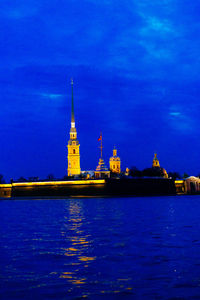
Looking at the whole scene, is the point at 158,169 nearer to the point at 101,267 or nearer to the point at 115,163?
the point at 115,163

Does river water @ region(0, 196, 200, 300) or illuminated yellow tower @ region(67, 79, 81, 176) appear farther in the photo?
illuminated yellow tower @ region(67, 79, 81, 176)

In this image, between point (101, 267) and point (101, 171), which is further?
point (101, 171)

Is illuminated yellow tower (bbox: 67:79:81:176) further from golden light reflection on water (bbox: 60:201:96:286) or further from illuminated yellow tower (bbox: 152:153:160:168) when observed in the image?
golden light reflection on water (bbox: 60:201:96:286)

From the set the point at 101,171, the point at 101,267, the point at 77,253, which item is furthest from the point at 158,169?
the point at 101,267

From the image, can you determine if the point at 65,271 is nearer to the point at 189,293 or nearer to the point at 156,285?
the point at 156,285

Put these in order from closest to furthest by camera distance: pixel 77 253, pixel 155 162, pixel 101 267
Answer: pixel 101 267, pixel 77 253, pixel 155 162

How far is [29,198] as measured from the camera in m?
131

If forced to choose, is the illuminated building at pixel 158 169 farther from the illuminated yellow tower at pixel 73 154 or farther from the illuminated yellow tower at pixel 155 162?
the illuminated yellow tower at pixel 73 154

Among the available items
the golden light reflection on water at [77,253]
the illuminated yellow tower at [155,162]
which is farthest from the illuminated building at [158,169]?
the golden light reflection on water at [77,253]

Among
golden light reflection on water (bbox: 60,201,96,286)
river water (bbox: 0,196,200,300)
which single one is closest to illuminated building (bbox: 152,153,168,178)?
golden light reflection on water (bbox: 60,201,96,286)

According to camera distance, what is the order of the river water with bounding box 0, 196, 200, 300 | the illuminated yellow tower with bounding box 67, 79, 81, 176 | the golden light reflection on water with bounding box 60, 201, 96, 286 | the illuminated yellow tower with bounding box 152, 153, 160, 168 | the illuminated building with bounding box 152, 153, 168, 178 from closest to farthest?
1. the river water with bounding box 0, 196, 200, 300
2. the golden light reflection on water with bounding box 60, 201, 96, 286
3. the illuminated building with bounding box 152, 153, 168, 178
4. the illuminated yellow tower with bounding box 67, 79, 81, 176
5. the illuminated yellow tower with bounding box 152, 153, 160, 168

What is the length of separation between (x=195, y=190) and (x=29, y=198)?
58.6m

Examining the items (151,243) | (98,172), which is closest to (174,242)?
(151,243)

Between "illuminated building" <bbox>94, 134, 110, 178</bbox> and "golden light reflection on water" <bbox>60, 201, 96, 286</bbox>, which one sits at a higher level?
"illuminated building" <bbox>94, 134, 110, 178</bbox>
